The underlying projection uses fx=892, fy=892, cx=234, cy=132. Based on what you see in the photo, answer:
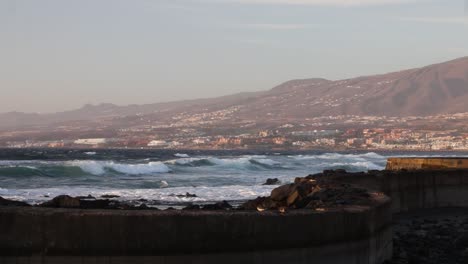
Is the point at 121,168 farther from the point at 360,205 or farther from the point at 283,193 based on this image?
the point at 360,205

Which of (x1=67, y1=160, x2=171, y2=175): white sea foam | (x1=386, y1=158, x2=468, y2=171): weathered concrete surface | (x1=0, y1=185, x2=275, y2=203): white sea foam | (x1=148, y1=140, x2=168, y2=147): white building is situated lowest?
(x1=148, y1=140, x2=168, y2=147): white building

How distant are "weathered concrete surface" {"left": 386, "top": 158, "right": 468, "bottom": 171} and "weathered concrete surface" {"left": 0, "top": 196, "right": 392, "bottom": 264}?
1621 cm

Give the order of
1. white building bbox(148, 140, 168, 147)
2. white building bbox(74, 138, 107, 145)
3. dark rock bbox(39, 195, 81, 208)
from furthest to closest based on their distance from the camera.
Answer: white building bbox(74, 138, 107, 145)
white building bbox(148, 140, 168, 147)
dark rock bbox(39, 195, 81, 208)

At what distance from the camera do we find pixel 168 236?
27.7 ft

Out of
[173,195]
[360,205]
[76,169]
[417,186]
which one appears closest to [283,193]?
[360,205]

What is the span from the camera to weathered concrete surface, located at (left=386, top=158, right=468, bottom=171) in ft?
84.7

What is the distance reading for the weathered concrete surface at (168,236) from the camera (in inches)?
325

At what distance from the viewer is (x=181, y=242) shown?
8.51 meters

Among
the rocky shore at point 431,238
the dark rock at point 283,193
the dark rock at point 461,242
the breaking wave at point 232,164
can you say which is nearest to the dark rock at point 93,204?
the dark rock at point 283,193

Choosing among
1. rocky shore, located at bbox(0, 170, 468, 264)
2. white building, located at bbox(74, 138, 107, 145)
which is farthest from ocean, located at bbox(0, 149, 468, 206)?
white building, located at bbox(74, 138, 107, 145)

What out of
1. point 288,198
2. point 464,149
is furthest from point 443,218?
point 464,149

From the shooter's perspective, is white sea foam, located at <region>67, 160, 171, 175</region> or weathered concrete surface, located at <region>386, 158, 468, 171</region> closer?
weathered concrete surface, located at <region>386, 158, 468, 171</region>

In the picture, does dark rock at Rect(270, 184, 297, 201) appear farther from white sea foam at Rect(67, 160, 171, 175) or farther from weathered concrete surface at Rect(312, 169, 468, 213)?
white sea foam at Rect(67, 160, 171, 175)

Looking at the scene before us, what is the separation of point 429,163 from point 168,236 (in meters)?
19.8
